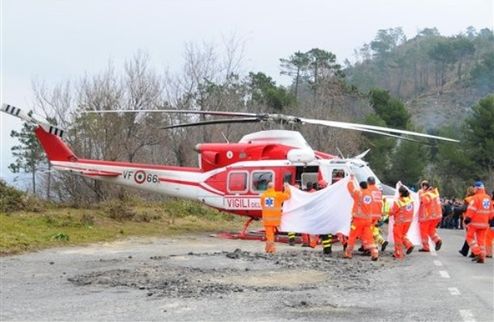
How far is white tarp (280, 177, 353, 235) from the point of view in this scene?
15.8 metres

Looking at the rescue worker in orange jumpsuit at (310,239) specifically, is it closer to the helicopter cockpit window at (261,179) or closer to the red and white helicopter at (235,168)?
the red and white helicopter at (235,168)

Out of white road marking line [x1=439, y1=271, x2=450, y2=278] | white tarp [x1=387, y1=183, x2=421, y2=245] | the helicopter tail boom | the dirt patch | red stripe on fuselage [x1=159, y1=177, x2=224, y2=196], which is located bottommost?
white road marking line [x1=439, y1=271, x2=450, y2=278]

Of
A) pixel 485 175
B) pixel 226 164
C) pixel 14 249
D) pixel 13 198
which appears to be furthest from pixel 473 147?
pixel 14 249

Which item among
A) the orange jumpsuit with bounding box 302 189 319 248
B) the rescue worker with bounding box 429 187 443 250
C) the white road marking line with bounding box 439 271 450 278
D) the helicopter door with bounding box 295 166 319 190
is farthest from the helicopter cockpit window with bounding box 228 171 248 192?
the white road marking line with bounding box 439 271 450 278

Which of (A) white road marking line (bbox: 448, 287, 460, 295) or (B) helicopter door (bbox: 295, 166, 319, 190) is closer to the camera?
(A) white road marking line (bbox: 448, 287, 460, 295)

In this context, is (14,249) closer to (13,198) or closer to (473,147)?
(13,198)

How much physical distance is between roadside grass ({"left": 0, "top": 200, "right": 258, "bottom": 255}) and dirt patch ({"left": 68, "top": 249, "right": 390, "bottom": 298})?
151 inches

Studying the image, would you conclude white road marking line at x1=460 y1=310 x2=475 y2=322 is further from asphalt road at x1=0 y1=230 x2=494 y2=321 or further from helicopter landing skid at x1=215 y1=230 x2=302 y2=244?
helicopter landing skid at x1=215 y1=230 x2=302 y2=244

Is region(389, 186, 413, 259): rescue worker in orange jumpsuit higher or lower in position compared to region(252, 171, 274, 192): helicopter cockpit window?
lower

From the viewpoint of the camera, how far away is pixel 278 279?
36.0 feet

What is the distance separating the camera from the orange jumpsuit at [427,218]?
16156 mm

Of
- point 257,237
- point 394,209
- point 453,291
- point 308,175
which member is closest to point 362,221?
point 394,209

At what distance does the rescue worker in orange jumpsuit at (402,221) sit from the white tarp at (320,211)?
3.67ft

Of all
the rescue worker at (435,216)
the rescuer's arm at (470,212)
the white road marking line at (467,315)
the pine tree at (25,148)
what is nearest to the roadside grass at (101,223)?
the rescue worker at (435,216)
